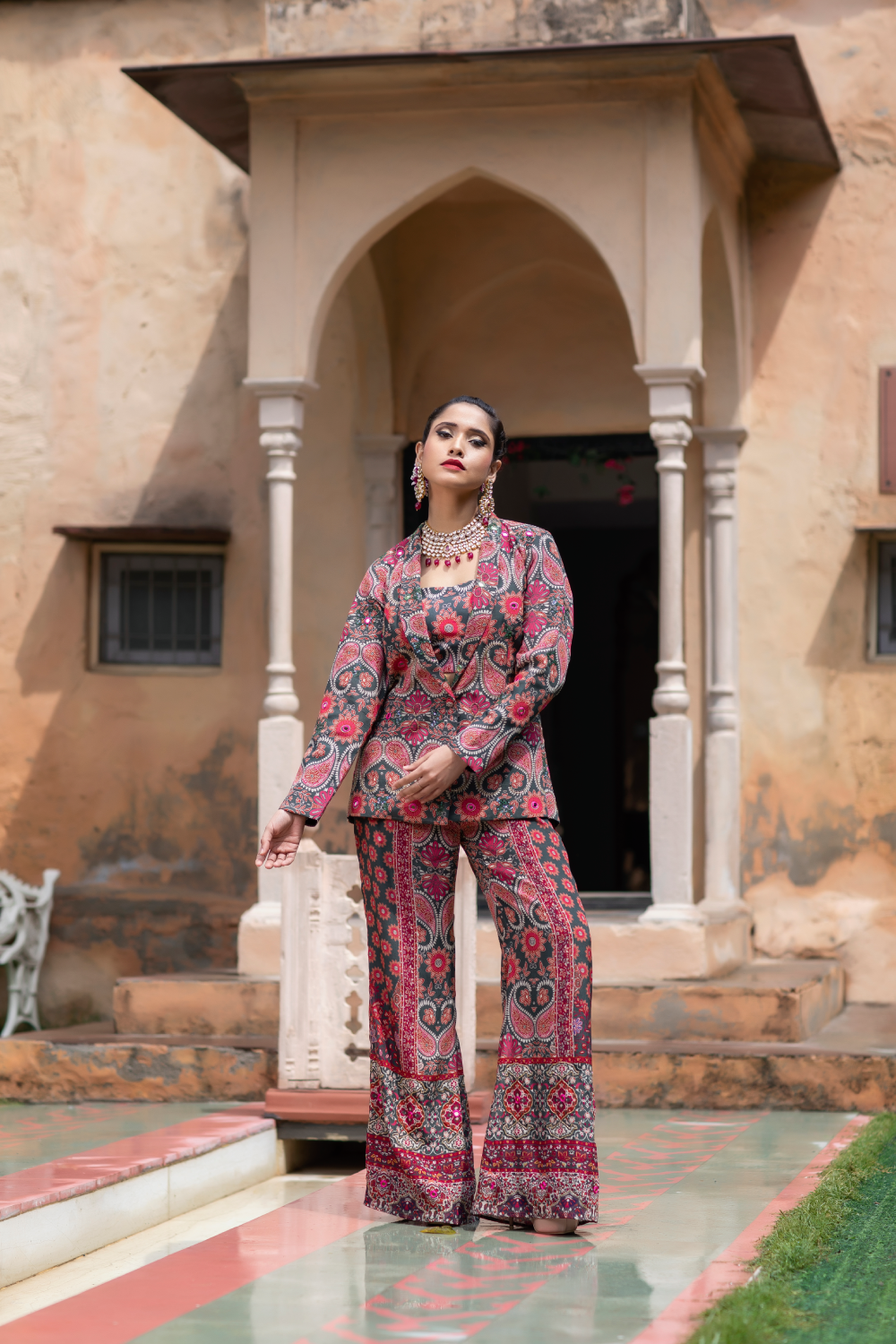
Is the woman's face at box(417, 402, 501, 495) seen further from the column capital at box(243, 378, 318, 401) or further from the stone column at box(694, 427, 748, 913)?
the stone column at box(694, 427, 748, 913)

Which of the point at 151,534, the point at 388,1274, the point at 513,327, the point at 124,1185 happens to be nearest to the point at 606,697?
the point at 513,327

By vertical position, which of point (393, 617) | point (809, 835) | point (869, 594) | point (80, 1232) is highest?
point (869, 594)

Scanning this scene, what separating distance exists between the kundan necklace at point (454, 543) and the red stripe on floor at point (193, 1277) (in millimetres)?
1553

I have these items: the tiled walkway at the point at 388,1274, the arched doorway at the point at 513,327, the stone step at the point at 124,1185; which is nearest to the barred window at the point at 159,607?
the arched doorway at the point at 513,327

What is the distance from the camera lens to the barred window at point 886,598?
8.20 m

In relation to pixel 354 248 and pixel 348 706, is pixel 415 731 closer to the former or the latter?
pixel 348 706

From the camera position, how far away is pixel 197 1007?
22.5 ft

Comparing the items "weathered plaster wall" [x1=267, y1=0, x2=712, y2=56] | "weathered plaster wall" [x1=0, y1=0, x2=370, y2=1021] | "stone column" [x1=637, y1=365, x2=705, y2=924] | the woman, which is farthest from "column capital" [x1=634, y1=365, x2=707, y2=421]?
the woman

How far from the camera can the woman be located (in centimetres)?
392

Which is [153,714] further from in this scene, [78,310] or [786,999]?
[786,999]

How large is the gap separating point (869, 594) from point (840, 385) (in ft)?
3.19

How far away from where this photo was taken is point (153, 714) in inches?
346

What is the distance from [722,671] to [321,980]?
325 centimetres

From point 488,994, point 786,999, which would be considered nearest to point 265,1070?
point 488,994
